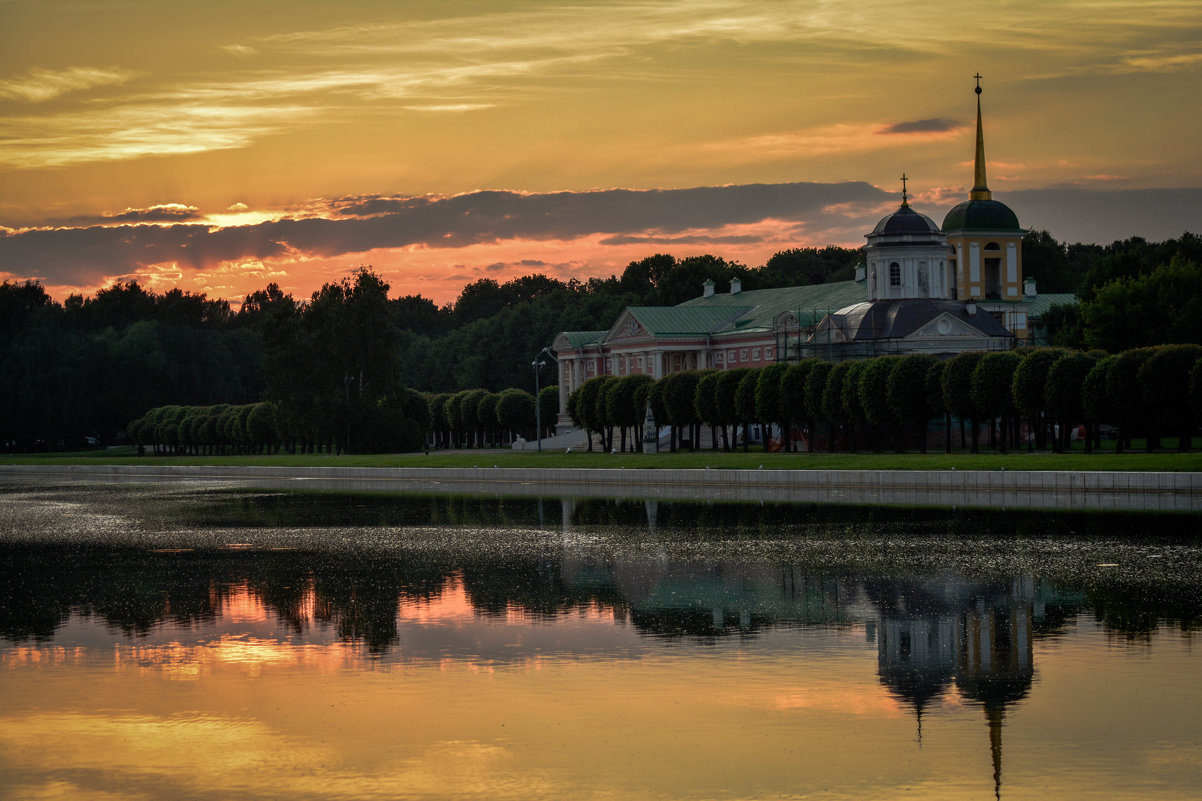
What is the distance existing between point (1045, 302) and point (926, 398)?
49160mm

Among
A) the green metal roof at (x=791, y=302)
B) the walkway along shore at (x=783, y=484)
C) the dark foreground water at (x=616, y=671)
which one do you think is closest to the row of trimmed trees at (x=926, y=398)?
the walkway along shore at (x=783, y=484)

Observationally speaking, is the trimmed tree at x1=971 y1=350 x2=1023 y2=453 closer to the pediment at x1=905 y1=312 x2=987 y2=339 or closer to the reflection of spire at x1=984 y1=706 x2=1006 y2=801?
the pediment at x1=905 y1=312 x2=987 y2=339

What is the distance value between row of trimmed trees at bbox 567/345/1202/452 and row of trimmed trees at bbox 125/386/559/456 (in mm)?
15477

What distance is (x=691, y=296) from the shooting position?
5551 inches

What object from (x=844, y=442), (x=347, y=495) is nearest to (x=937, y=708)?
(x=347, y=495)

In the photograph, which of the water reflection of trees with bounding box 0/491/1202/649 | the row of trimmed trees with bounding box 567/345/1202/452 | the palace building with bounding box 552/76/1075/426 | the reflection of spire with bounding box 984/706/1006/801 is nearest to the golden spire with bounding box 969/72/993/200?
the palace building with bounding box 552/76/1075/426

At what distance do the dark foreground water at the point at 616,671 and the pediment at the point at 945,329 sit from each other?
58198 millimetres

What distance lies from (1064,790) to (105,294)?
193615mm

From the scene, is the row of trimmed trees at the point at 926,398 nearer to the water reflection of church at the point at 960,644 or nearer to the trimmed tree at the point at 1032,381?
the trimmed tree at the point at 1032,381

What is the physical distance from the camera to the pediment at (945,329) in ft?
298

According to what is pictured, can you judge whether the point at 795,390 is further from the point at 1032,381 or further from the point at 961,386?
the point at 1032,381

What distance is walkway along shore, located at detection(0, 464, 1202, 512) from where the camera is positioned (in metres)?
45.5

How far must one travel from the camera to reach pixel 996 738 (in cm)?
1369

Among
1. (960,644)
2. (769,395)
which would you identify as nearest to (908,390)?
(769,395)
